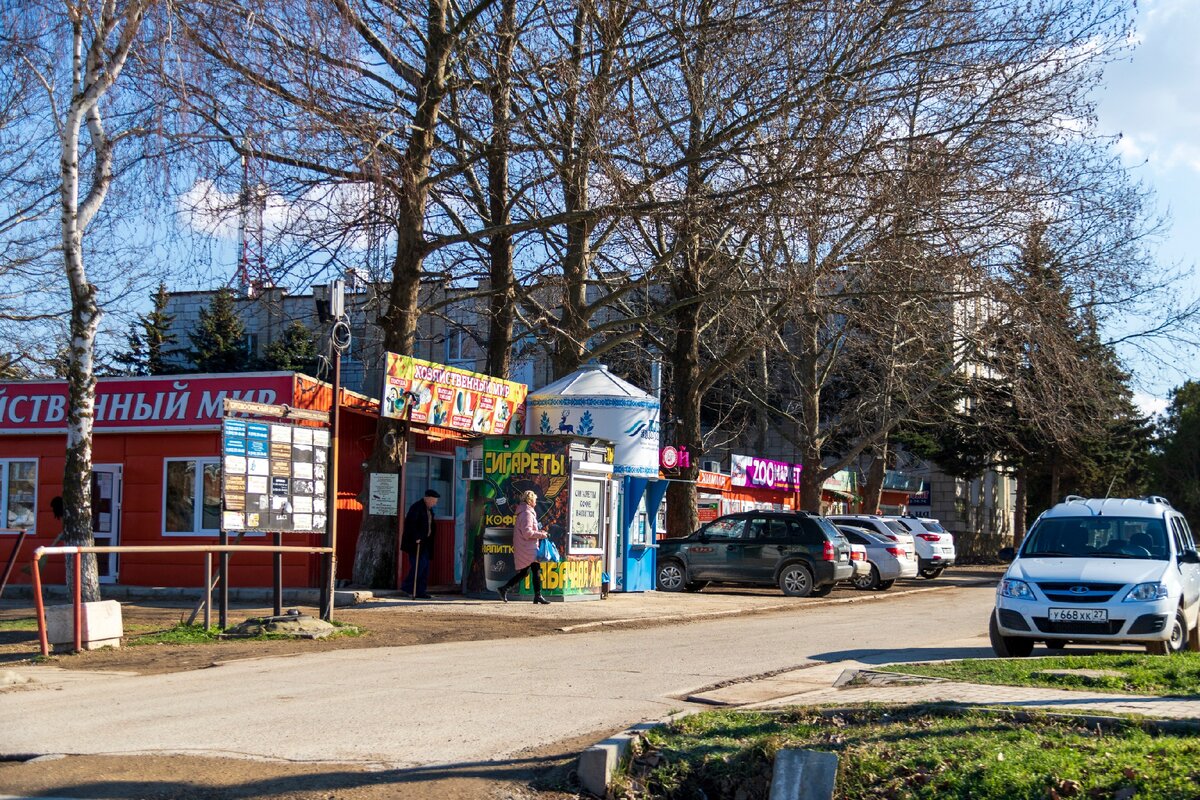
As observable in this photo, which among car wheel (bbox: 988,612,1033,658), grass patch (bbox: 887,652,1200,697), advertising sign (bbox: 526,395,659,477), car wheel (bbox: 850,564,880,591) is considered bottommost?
car wheel (bbox: 850,564,880,591)

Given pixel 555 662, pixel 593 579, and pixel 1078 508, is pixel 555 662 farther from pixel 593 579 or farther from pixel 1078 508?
pixel 593 579

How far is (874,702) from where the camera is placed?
8.67 m

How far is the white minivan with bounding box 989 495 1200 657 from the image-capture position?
1264cm

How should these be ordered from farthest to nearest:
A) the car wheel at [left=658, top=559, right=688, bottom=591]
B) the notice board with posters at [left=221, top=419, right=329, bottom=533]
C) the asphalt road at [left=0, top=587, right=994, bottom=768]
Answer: the car wheel at [left=658, top=559, right=688, bottom=591], the notice board with posters at [left=221, top=419, right=329, bottom=533], the asphalt road at [left=0, top=587, right=994, bottom=768]

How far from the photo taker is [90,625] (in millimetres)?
13484

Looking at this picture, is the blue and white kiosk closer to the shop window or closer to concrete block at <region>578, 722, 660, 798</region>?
the shop window

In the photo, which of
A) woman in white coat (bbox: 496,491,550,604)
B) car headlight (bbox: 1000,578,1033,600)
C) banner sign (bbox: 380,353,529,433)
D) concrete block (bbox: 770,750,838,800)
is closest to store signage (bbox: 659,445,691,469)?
banner sign (bbox: 380,353,529,433)

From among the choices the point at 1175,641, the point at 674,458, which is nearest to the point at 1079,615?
the point at 1175,641

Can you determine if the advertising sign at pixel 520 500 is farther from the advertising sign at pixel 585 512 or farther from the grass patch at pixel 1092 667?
the grass patch at pixel 1092 667

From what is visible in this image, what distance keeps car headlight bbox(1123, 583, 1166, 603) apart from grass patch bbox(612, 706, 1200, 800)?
18.3ft

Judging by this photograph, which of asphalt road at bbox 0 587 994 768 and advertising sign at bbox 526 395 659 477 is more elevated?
advertising sign at bbox 526 395 659 477

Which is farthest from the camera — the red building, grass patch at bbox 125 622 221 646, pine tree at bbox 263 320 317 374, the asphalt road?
pine tree at bbox 263 320 317 374

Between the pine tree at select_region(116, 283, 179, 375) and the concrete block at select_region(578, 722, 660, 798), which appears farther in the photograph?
the pine tree at select_region(116, 283, 179, 375)

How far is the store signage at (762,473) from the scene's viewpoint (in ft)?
125
